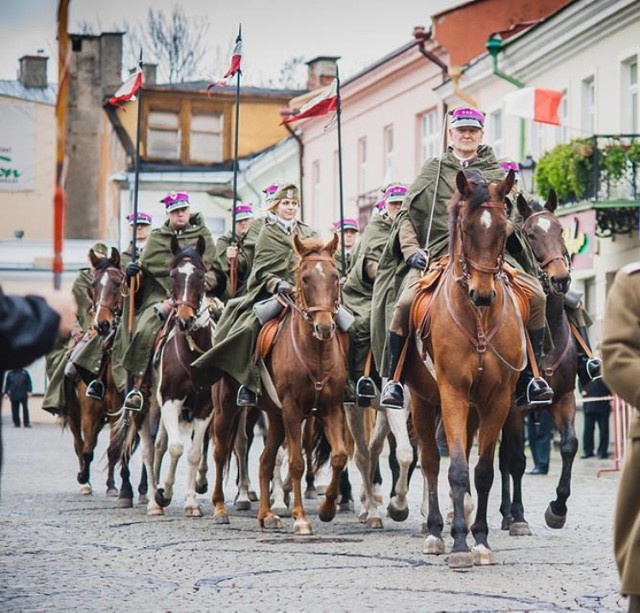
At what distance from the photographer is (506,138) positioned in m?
38.2

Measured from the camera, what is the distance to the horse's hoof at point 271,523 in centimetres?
1460

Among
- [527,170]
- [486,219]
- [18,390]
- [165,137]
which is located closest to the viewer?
[486,219]

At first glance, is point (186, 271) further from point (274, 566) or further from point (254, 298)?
point (274, 566)

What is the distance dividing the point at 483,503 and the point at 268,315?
349 cm

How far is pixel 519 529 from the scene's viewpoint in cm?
1391

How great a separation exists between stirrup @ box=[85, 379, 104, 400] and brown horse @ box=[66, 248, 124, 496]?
9 centimetres

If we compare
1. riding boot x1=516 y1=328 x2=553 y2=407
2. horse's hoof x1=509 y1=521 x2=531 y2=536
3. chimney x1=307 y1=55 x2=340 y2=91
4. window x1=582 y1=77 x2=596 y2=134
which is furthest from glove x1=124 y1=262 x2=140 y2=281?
chimney x1=307 y1=55 x2=340 y2=91

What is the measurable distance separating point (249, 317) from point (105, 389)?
443 cm

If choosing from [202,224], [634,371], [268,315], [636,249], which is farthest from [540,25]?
[634,371]

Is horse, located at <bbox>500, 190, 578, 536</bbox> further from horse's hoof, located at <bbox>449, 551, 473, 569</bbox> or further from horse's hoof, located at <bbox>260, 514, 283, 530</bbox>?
horse's hoof, located at <bbox>449, 551, 473, 569</bbox>

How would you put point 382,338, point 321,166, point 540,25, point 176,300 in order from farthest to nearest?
point 321,166, point 540,25, point 176,300, point 382,338

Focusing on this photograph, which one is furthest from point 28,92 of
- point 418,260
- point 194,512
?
point 418,260

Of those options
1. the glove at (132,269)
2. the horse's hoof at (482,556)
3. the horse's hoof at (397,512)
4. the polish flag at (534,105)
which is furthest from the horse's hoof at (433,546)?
the polish flag at (534,105)

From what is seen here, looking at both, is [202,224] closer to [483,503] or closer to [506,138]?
[483,503]
